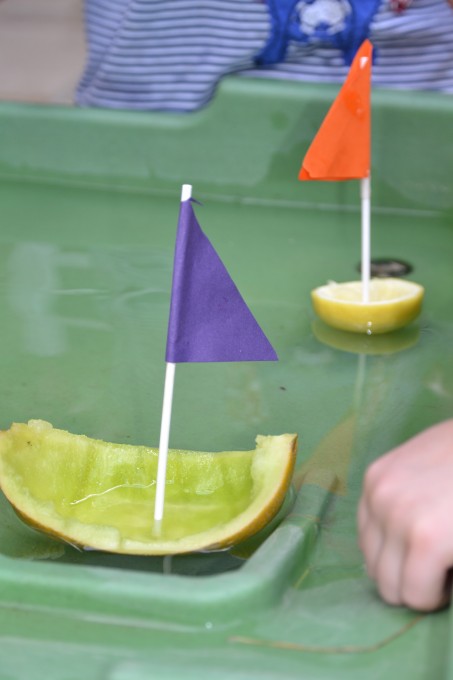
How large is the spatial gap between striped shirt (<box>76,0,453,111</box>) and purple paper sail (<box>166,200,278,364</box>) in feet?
2.44

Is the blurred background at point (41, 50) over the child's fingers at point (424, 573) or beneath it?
beneath

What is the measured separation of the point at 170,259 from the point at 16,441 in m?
0.50

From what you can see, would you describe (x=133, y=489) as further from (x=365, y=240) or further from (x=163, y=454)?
(x=365, y=240)

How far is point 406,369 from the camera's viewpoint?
0.98 metres

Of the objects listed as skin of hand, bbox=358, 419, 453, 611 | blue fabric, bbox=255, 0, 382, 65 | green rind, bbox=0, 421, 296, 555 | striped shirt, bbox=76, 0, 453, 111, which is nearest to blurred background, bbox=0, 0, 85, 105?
striped shirt, bbox=76, 0, 453, 111

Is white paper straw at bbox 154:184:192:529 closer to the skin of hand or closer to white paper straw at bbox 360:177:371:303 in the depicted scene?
the skin of hand

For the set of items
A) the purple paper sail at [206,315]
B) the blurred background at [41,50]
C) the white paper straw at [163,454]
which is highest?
the purple paper sail at [206,315]

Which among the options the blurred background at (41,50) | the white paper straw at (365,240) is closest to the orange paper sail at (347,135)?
the white paper straw at (365,240)

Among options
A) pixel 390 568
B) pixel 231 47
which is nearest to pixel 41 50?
pixel 231 47

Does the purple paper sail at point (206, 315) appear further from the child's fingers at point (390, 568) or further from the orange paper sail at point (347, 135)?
the orange paper sail at point (347, 135)

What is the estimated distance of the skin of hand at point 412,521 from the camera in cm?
54

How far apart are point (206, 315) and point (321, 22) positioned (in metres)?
0.76

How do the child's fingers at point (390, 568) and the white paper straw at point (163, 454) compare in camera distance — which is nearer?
the child's fingers at point (390, 568)

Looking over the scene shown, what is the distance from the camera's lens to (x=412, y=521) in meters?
0.55
